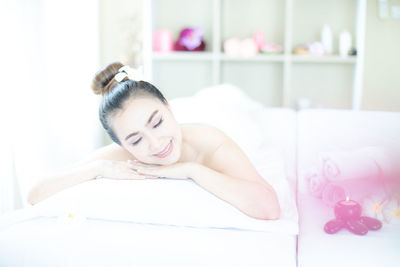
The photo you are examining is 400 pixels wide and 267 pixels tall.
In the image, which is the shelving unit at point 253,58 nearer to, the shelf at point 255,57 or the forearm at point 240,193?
the shelf at point 255,57

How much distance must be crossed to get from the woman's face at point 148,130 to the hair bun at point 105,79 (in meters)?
0.11

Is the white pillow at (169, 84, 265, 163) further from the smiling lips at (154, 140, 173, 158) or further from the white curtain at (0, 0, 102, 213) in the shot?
the white curtain at (0, 0, 102, 213)

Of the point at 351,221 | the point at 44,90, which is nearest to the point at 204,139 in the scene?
the point at 351,221

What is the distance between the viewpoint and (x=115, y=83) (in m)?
1.19

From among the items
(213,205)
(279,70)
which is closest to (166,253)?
(213,205)

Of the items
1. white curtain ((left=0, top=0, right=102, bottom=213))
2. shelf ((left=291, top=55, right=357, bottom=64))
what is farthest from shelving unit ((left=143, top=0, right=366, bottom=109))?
white curtain ((left=0, top=0, right=102, bottom=213))

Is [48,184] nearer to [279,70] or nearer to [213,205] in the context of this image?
[213,205]

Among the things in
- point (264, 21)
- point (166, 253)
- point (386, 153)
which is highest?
point (264, 21)

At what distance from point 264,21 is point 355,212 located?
8.02ft

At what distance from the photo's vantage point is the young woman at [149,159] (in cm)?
114

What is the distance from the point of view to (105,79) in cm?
121

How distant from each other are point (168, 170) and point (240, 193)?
0.23 meters

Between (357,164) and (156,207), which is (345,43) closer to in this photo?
(357,164)

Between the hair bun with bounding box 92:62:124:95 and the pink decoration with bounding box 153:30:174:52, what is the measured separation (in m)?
1.98
